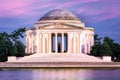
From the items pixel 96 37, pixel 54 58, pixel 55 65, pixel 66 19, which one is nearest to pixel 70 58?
pixel 54 58

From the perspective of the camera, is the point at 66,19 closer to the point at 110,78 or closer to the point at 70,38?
the point at 70,38

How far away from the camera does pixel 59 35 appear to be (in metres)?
175

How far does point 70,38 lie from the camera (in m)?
173

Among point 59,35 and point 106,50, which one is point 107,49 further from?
point 59,35

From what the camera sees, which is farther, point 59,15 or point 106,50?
point 59,15

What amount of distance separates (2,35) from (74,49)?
Answer: 1710cm

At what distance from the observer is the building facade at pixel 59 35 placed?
17150cm

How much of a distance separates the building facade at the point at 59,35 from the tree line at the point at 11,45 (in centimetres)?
488

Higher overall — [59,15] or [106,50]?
[59,15]

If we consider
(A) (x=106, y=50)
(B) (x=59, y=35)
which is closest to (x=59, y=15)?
(B) (x=59, y=35)

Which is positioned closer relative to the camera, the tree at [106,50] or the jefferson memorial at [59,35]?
the tree at [106,50]

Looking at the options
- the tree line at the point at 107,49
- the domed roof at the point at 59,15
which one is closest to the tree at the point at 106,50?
the tree line at the point at 107,49

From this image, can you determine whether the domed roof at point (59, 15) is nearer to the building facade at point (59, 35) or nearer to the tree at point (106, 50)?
the building facade at point (59, 35)

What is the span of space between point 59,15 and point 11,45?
25618mm
